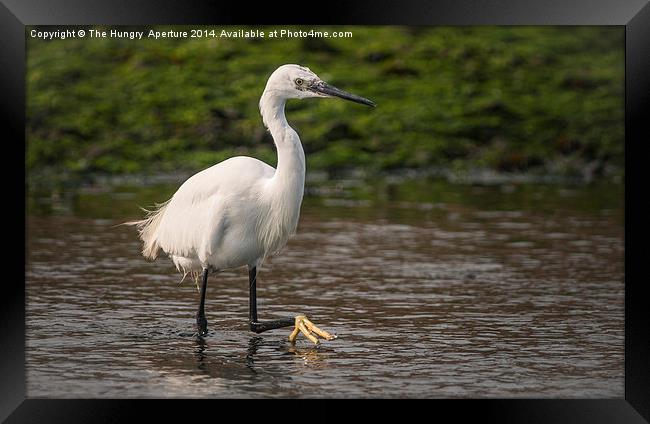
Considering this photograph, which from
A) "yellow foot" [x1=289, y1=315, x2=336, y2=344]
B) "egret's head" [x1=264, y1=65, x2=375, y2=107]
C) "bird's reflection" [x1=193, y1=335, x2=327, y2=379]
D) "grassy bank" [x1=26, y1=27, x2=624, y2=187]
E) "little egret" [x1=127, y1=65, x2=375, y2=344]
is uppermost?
"grassy bank" [x1=26, y1=27, x2=624, y2=187]

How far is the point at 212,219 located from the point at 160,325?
45.5 inches

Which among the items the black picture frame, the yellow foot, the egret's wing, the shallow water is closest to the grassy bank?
the shallow water

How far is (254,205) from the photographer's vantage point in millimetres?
8703

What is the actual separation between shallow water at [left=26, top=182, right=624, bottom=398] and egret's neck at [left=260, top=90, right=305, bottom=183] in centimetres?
122

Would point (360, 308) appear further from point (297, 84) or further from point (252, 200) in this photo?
point (297, 84)

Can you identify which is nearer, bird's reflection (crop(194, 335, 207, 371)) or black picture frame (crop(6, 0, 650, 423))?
black picture frame (crop(6, 0, 650, 423))

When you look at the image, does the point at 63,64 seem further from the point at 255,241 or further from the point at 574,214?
the point at 255,241

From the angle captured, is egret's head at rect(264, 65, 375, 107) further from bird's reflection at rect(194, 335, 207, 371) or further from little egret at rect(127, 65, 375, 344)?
bird's reflection at rect(194, 335, 207, 371)

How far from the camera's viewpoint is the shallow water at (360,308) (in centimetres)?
757

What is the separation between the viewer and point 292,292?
1114 centimetres

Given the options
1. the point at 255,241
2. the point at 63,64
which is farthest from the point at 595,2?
the point at 63,64

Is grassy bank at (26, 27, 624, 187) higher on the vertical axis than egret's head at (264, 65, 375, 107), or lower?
higher

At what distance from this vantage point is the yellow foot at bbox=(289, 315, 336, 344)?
27.6 feet

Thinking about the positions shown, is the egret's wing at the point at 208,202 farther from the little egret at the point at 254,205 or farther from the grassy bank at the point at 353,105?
the grassy bank at the point at 353,105
